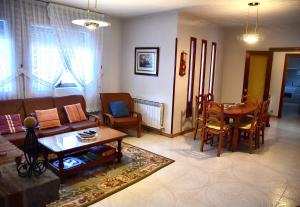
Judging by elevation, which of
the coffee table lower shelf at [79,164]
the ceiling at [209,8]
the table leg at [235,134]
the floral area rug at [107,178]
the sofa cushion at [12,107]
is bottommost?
the floral area rug at [107,178]

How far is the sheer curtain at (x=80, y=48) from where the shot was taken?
4.28 m

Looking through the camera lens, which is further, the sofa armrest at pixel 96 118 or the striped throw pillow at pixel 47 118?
the sofa armrest at pixel 96 118

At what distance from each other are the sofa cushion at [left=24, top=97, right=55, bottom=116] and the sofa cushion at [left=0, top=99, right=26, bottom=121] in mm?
73

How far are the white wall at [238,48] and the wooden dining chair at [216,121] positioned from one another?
8.32ft

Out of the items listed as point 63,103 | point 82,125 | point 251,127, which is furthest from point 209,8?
point 63,103

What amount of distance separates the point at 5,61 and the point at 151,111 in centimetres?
281

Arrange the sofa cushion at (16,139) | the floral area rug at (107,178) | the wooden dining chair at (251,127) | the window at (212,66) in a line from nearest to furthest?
1. the floral area rug at (107,178)
2. the sofa cushion at (16,139)
3. the wooden dining chair at (251,127)
4. the window at (212,66)

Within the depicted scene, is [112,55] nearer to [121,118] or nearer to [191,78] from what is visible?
[121,118]

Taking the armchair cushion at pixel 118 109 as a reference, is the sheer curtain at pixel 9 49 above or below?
above

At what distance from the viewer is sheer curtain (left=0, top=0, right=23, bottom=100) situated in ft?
12.0

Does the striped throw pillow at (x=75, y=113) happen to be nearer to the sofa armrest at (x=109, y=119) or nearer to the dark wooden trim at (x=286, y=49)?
the sofa armrest at (x=109, y=119)

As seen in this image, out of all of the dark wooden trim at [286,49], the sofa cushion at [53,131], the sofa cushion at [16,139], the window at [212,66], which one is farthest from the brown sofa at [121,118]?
the dark wooden trim at [286,49]

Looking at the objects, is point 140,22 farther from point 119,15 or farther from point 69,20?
point 69,20

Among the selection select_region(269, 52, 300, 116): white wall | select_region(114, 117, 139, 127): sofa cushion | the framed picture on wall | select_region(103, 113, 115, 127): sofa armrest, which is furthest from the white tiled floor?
select_region(269, 52, 300, 116): white wall
